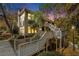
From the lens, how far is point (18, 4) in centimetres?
183

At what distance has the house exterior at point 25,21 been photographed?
182cm

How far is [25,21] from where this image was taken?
6.02 feet

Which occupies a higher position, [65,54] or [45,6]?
[45,6]

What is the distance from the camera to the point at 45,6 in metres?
1.84

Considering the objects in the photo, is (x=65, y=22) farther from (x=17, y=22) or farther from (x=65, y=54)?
(x=17, y=22)

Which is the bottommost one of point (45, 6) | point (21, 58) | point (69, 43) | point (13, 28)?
point (21, 58)

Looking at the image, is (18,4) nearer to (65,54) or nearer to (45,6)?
(45,6)

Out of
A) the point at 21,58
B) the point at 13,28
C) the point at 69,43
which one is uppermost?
the point at 13,28

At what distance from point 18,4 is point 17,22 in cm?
18

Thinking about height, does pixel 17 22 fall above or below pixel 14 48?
above

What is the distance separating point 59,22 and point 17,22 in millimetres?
424

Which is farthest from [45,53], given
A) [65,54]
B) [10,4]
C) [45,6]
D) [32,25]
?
[10,4]

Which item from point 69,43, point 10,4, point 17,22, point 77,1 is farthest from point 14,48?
point 77,1

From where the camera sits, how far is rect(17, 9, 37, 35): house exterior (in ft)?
5.96
